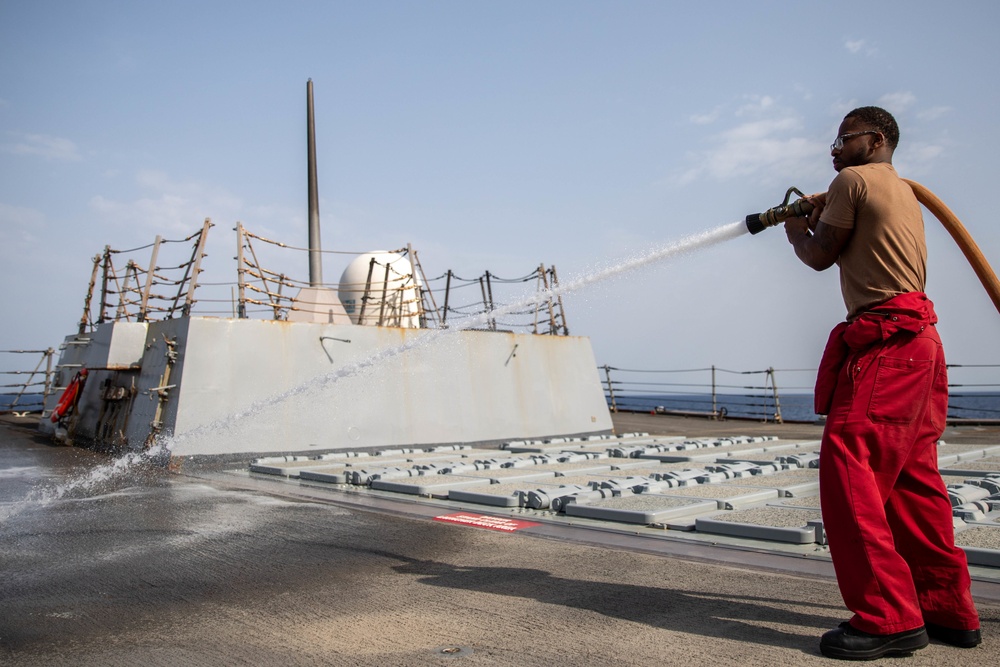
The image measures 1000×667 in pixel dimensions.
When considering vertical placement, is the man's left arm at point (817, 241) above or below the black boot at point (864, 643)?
above

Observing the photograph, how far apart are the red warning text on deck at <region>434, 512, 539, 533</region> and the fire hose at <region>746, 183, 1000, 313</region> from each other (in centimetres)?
258

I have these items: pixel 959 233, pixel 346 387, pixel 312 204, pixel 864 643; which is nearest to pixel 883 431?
pixel 864 643

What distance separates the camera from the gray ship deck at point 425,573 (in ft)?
8.75

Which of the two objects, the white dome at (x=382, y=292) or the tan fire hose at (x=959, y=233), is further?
the white dome at (x=382, y=292)

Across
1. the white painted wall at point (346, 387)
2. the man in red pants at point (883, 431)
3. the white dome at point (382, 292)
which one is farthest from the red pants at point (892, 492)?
the white dome at point (382, 292)

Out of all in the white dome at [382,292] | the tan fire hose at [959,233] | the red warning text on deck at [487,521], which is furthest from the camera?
the white dome at [382,292]

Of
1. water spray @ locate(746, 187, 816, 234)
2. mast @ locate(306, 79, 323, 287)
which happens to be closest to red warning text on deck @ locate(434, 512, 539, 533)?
water spray @ locate(746, 187, 816, 234)

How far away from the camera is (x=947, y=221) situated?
9.75ft

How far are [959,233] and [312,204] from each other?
14587 mm

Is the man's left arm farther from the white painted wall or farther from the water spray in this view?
the white painted wall

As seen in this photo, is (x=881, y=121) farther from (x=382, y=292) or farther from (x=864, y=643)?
(x=382, y=292)

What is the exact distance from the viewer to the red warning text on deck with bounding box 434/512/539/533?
4938 millimetres

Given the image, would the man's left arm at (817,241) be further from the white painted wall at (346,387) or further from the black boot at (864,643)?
the white painted wall at (346,387)

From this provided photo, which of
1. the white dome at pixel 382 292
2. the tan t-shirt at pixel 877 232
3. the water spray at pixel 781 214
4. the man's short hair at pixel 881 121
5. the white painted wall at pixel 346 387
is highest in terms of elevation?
the white dome at pixel 382 292
